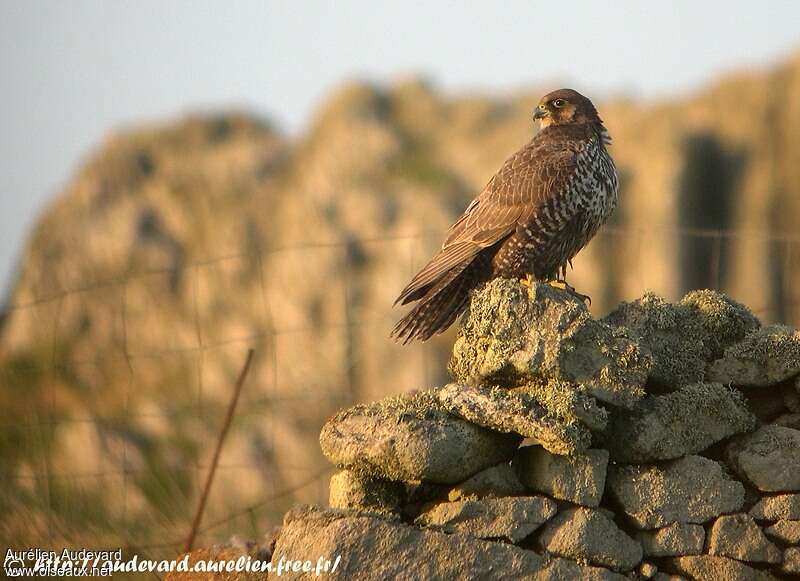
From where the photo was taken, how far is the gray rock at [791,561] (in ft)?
19.1

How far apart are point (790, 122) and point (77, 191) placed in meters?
19.9

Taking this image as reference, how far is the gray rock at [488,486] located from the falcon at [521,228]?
3.90 feet

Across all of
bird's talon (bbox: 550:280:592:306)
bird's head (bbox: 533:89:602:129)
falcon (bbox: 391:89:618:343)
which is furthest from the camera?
bird's head (bbox: 533:89:602:129)

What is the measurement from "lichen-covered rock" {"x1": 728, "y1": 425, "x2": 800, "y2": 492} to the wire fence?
453cm

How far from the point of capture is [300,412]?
22953mm

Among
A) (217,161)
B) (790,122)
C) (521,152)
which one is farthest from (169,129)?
(521,152)

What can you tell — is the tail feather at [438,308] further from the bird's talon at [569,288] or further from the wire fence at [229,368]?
the wire fence at [229,368]

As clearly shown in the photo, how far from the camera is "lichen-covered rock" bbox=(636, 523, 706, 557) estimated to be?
5.76 meters

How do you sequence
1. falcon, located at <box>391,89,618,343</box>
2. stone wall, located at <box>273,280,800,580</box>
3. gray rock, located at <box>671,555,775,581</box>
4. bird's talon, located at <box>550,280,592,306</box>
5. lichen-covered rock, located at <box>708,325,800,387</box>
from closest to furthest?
stone wall, located at <box>273,280,800,580</box> → gray rock, located at <box>671,555,775,581</box> → lichen-covered rock, located at <box>708,325,800,387</box> → bird's talon, located at <box>550,280,592,306</box> → falcon, located at <box>391,89,618,343</box>

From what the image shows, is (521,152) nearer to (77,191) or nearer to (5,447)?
(5,447)

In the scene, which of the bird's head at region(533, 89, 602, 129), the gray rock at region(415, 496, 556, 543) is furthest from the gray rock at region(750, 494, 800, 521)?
the bird's head at region(533, 89, 602, 129)

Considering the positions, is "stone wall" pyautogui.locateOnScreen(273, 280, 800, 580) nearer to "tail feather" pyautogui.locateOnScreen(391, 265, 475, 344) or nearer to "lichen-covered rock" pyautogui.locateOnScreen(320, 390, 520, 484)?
"lichen-covered rock" pyautogui.locateOnScreen(320, 390, 520, 484)

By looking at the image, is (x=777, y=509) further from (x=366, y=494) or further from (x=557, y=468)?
(x=366, y=494)

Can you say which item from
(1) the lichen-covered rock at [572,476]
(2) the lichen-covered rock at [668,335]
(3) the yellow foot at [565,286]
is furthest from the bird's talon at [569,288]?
(1) the lichen-covered rock at [572,476]
